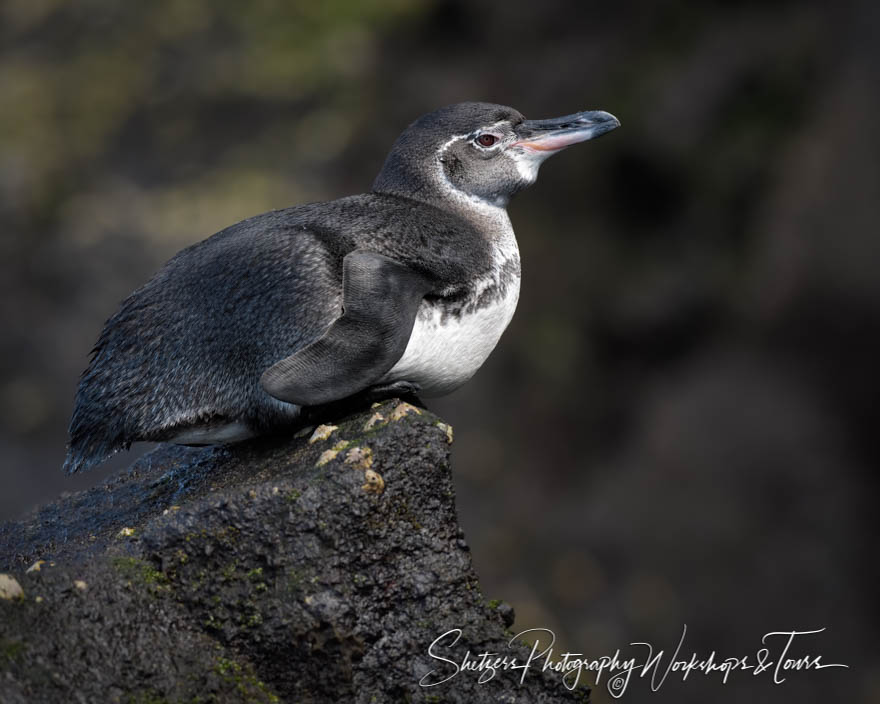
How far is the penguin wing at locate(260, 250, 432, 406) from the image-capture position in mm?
2557

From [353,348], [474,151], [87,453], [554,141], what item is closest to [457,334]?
[353,348]

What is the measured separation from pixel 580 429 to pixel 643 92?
2.48 meters

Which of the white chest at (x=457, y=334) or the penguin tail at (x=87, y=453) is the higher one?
the white chest at (x=457, y=334)

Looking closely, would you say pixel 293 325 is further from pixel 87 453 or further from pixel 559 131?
pixel 559 131

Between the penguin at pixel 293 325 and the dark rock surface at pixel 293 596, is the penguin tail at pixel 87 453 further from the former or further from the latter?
the dark rock surface at pixel 293 596

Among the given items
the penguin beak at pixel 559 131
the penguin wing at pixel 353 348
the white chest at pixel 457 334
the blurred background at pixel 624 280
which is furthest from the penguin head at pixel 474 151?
the blurred background at pixel 624 280

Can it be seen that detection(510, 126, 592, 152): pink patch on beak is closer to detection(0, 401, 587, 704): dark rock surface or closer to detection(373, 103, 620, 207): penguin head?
detection(373, 103, 620, 207): penguin head

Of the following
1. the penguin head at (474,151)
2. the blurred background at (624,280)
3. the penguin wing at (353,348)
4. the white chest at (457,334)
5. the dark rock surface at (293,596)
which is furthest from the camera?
the blurred background at (624,280)

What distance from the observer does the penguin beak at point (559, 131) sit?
3.33m

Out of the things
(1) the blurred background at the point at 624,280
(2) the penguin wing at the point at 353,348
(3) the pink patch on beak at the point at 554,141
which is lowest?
(1) the blurred background at the point at 624,280

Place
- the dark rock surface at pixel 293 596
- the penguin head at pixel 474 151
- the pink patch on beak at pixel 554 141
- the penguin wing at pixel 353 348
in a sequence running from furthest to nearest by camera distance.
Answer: the pink patch on beak at pixel 554 141 < the penguin head at pixel 474 151 < the penguin wing at pixel 353 348 < the dark rock surface at pixel 293 596

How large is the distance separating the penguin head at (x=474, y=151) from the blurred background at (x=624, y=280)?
3844mm

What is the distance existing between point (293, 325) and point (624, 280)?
5241mm

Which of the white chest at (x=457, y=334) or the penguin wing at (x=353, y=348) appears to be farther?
the white chest at (x=457, y=334)
